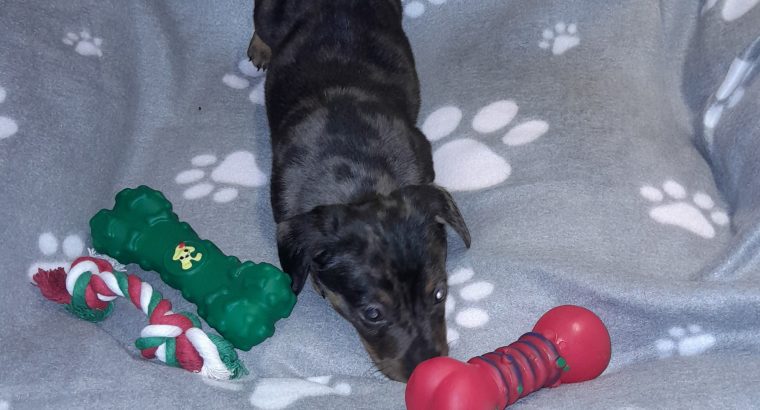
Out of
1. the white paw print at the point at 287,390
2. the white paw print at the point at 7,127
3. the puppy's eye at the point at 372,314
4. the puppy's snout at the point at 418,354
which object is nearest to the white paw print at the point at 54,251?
the white paw print at the point at 7,127

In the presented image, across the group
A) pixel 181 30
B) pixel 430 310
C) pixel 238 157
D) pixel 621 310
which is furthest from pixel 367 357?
pixel 181 30

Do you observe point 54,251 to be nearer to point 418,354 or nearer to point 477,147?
point 418,354

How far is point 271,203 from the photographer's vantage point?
10.9 feet

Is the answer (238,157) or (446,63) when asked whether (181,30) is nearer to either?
(238,157)

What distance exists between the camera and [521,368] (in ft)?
7.47

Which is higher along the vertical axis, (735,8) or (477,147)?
(735,8)

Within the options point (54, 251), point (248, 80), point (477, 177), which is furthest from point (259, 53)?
point (54, 251)

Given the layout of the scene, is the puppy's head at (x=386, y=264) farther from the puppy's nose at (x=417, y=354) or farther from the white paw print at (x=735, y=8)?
the white paw print at (x=735, y=8)

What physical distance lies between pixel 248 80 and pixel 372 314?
6.01 ft

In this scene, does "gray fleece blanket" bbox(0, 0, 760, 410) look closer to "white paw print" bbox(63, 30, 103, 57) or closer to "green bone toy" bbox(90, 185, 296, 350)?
"white paw print" bbox(63, 30, 103, 57)

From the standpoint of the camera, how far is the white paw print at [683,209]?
2986 millimetres

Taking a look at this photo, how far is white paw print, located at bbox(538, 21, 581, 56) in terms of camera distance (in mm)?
3840

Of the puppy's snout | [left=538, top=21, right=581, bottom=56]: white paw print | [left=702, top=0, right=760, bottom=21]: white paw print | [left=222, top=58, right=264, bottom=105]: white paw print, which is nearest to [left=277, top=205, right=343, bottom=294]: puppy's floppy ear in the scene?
the puppy's snout

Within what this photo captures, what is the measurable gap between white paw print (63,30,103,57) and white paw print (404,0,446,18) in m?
1.50
